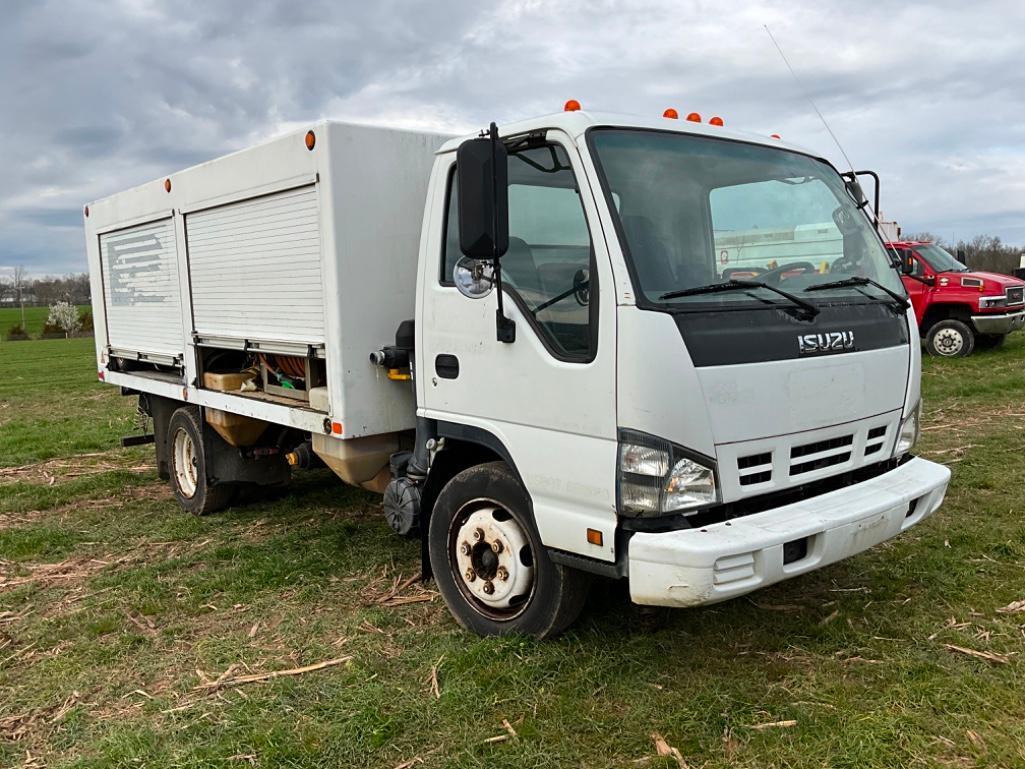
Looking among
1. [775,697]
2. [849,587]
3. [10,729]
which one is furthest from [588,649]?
[10,729]

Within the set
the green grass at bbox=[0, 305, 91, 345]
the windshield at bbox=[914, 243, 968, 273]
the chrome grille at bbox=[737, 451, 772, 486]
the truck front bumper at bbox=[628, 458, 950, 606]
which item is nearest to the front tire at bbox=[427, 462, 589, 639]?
the truck front bumper at bbox=[628, 458, 950, 606]

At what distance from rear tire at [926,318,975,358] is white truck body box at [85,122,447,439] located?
12940mm

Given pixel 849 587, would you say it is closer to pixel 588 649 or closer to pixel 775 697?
pixel 775 697

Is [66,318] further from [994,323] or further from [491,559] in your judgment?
[491,559]

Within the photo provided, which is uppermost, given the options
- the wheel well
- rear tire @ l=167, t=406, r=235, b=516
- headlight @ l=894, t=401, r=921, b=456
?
the wheel well

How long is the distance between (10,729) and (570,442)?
276 centimetres

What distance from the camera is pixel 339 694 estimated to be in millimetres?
3807

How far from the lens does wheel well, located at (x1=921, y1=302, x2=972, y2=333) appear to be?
1483 cm

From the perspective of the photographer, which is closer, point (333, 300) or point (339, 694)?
point (339, 694)

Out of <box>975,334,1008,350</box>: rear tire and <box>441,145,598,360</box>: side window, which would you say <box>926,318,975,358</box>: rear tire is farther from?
<box>441,145,598,360</box>: side window

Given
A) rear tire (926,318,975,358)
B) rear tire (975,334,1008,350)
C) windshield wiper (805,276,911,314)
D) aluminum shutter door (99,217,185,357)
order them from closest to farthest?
1. windshield wiper (805,276,911,314)
2. aluminum shutter door (99,217,185,357)
3. rear tire (926,318,975,358)
4. rear tire (975,334,1008,350)

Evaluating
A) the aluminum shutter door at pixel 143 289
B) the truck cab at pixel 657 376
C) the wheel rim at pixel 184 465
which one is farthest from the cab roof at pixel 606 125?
the wheel rim at pixel 184 465

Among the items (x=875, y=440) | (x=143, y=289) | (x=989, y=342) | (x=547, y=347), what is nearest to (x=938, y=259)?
(x=989, y=342)

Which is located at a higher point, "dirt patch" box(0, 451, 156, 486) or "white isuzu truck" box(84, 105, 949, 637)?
→ "white isuzu truck" box(84, 105, 949, 637)
